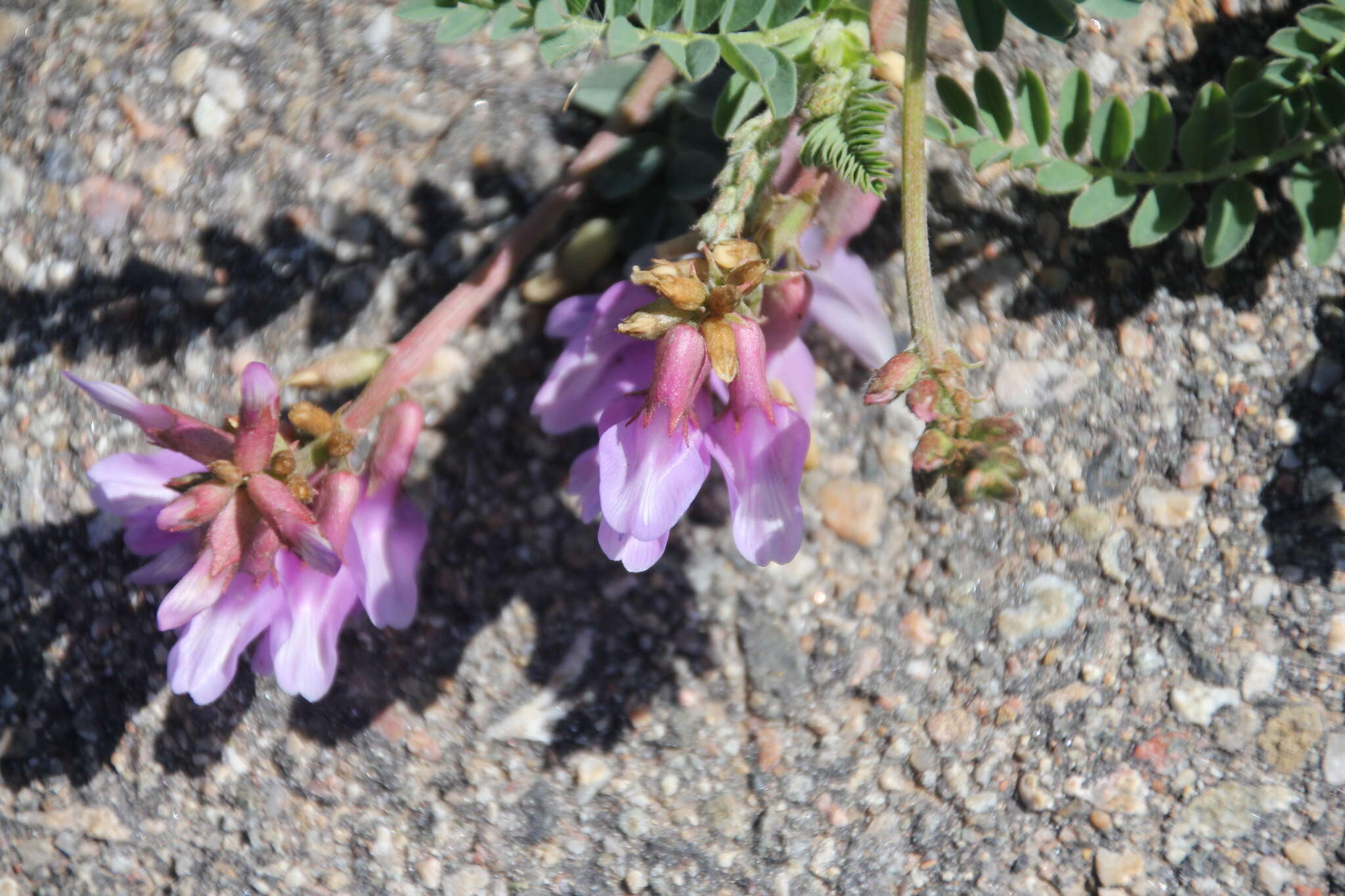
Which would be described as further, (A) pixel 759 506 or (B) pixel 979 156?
(B) pixel 979 156

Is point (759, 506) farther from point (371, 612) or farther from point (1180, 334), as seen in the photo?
point (1180, 334)

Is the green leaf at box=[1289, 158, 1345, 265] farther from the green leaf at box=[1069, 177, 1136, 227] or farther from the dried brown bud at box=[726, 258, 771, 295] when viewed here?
the dried brown bud at box=[726, 258, 771, 295]

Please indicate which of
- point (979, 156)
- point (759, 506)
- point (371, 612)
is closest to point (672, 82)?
point (979, 156)

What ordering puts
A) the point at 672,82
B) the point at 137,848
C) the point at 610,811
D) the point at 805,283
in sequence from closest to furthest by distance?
the point at 805,283 < the point at 672,82 < the point at 610,811 < the point at 137,848

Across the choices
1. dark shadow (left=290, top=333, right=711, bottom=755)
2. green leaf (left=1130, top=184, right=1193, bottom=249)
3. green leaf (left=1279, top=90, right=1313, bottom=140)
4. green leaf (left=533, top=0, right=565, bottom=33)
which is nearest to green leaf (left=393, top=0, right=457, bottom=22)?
green leaf (left=533, top=0, right=565, bottom=33)

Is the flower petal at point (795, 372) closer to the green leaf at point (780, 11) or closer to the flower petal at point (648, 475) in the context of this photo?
the flower petal at point (648, 475)

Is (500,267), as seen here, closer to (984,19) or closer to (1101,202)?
(984,19)
